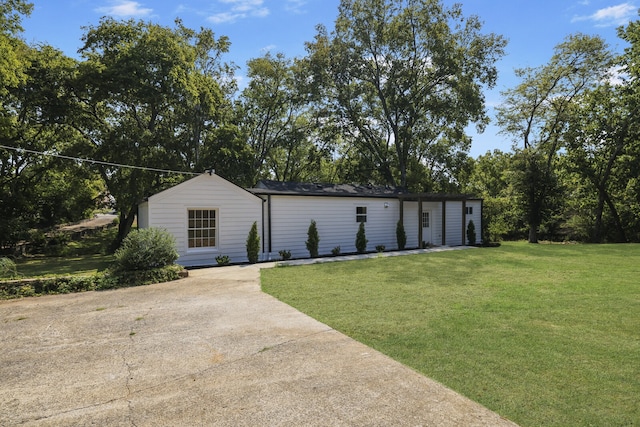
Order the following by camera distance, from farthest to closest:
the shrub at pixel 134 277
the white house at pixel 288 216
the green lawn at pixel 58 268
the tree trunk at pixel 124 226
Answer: the tree trunk at pixel 124 226 < the white house at pixel 288 216 < the green lawn at pixel 58 268 < the shrub at pixel 134 277

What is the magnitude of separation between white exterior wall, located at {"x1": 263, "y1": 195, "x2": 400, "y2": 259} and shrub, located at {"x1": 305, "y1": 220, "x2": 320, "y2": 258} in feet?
1.20

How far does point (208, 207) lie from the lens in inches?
471

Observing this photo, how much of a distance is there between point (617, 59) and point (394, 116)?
14.0 metres

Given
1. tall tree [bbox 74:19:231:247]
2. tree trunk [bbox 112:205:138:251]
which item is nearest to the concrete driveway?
tall tree [bbox 74:19:231:247]

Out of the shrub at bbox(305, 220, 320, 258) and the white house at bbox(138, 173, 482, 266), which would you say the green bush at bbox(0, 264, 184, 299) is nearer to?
the white house at bbox(138, 173, 482, 266)

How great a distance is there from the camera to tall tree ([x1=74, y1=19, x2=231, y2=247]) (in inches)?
648

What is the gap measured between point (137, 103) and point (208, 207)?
10248 mm

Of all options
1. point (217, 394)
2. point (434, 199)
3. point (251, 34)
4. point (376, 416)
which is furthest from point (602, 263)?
point (251, 34)

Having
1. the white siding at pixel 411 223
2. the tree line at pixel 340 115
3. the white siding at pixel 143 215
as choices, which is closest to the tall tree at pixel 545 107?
the tree line at pixel 340 115

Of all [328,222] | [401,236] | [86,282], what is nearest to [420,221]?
[401,236]

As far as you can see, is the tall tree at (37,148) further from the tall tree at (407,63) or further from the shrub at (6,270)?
the tall tree at (407,63)

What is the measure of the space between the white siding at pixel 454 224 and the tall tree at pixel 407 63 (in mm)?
5658

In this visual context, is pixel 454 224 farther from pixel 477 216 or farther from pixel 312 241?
pixel 312 241

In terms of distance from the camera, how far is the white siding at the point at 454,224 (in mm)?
18984
